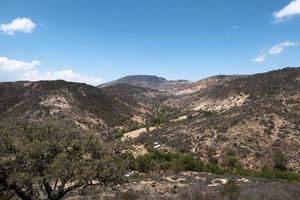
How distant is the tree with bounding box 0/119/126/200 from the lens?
17875mm

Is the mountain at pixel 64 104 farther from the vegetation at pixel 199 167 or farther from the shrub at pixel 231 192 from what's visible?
the shrub at pixel 231 192

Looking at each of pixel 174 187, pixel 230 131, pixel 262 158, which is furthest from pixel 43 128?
pixel 230 131

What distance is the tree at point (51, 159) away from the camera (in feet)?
58.6

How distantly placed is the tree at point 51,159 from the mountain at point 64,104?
193ft

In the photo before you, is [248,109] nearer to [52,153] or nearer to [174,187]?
[174,187]

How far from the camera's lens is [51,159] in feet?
61.5

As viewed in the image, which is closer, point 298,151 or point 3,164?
point 3,164

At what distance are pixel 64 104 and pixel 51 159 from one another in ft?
241

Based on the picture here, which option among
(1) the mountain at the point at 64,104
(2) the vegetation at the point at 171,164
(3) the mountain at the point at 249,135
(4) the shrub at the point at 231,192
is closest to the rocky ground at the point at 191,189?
(4) the shrub at the point at 231,192

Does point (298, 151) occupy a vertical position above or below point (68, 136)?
below

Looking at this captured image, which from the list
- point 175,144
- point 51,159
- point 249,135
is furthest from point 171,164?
point 51,159

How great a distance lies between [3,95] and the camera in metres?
99.1

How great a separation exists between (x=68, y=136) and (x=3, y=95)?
8580cm

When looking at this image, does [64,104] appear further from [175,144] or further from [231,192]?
[231,192]
